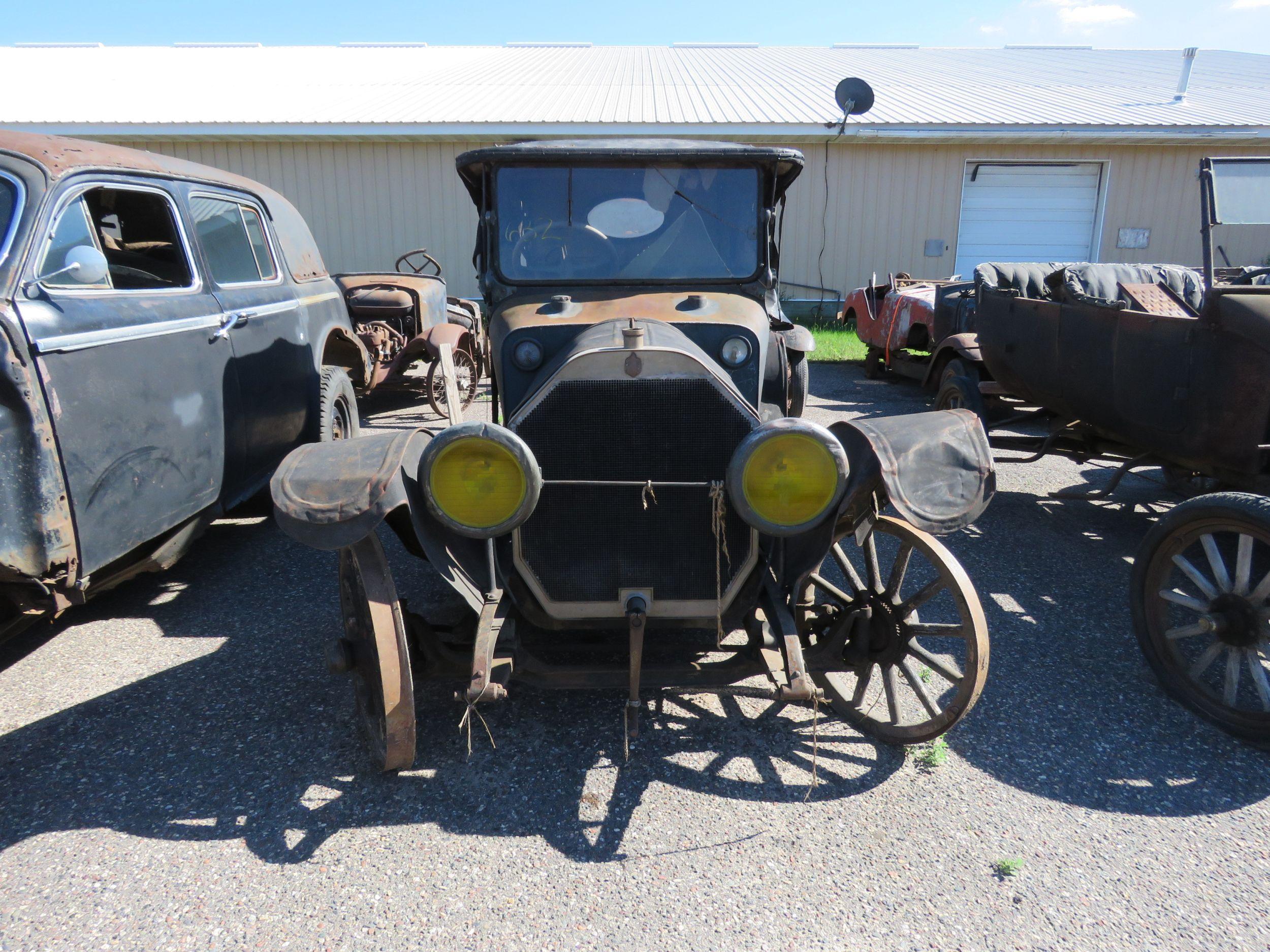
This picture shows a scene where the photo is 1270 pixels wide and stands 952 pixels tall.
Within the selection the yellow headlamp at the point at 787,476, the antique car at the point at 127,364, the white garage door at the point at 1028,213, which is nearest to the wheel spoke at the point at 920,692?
the yellow headlamp at the point at 787,476

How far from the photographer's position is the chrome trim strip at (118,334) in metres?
2.97

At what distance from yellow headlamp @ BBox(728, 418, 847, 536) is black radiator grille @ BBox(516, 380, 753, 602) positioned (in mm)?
237

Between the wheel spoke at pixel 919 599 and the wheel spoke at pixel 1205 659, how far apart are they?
1.10 meters

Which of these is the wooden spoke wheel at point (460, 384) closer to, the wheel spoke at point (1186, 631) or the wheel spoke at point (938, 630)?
the wheel spoke at point (938, 630)

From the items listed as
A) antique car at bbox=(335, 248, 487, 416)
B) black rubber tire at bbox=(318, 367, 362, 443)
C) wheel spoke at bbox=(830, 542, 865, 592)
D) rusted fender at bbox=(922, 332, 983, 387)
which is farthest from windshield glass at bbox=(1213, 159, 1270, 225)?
antique car at bbox=(335, 248, 487, 416)

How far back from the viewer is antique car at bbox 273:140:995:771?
253 cm

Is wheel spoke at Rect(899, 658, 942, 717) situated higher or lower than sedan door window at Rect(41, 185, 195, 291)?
lower

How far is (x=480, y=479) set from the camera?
252 centimetres

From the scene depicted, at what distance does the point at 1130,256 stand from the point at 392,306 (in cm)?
1175

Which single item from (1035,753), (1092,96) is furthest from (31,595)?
(1092,96)

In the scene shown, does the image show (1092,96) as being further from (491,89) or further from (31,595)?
(31,595)

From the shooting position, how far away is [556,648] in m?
3.02

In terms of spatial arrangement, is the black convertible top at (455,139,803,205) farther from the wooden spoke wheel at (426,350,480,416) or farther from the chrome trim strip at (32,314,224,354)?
the wooden spoke wheel at (426,350,480,416)

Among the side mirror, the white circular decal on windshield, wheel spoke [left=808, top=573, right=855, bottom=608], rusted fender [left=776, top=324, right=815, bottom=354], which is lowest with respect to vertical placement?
wheel spoke [left=808, top=573, right=855, bottom=608]
